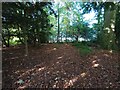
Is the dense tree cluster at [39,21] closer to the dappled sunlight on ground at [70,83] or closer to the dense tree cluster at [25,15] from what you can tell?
the dense tree cluster at [25,15]

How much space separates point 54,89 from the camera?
13.6 feet

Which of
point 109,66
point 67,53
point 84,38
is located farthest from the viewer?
point 84,38

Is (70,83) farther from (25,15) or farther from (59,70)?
(25,15)

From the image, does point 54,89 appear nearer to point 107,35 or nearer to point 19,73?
point 19,73

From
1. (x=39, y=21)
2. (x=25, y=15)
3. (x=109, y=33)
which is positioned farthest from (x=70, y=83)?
(x=109, y=33)

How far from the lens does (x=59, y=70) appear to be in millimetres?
4977

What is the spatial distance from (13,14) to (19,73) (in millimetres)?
1937

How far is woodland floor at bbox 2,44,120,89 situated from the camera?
4.35 metres

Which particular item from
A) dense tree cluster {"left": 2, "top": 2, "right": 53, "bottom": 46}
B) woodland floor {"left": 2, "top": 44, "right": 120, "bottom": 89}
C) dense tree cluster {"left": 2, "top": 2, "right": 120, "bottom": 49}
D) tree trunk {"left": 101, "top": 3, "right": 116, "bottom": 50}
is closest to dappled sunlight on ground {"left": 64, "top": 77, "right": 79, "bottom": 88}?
woodland floor {"left": 2, "top": 44, "right": 120, "bottom": 89}

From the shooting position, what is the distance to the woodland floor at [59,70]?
4348 mm

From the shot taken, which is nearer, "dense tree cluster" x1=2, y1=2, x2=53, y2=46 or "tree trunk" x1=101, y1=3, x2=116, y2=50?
"dense tree cluster" x1=2, y1=2, x2=53, y2=46

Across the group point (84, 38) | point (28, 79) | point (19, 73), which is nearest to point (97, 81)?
point (28, 79)

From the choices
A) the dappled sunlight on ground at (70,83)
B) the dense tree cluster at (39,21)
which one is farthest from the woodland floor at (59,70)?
the dense tree cluster at (39,21)

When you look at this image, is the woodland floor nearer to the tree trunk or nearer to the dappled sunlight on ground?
the dappled sunlight on ground
